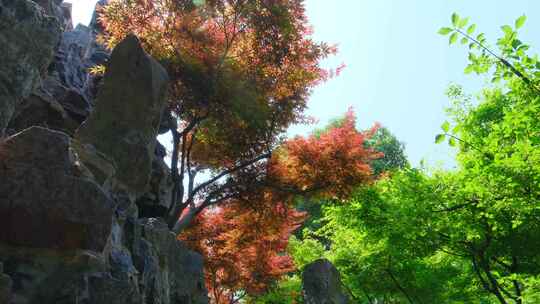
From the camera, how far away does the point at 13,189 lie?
11.5 ft

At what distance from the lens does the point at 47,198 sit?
362cm

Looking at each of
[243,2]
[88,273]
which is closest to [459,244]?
[243,2]

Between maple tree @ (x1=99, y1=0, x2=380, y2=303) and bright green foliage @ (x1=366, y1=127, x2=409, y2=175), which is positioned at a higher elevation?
bright green foliage @ (x1=366, y1=127, x2=409, y2=175)

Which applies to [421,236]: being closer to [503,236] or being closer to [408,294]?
[503,236]

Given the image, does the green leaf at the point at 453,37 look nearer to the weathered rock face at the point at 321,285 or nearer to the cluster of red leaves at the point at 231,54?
the cluster of red leaves at the point at 231,54

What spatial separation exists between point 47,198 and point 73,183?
0.80 ft

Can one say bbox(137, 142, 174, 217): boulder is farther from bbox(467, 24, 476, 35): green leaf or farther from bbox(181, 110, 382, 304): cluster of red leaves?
Result: bbox(467, 24, 476, 35): green leaf

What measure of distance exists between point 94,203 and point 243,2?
311 inches

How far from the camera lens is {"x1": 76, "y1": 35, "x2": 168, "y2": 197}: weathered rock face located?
248 inches

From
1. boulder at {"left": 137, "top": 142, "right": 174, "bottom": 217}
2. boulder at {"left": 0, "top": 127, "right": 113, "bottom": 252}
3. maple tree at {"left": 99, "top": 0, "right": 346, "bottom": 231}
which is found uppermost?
maple tree at {"left": 99, "top": 0, "right": 346, "bottom": 231}

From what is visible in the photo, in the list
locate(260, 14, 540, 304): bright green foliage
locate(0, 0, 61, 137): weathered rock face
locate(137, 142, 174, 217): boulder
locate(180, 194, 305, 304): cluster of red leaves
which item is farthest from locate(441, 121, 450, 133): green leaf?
locate(137, 142, 174, 217): boulder

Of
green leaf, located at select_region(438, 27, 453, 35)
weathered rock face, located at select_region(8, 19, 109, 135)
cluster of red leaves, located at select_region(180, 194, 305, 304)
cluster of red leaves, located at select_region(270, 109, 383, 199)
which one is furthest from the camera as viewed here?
cluster of red leaves, located at select_region(180, 194, 305, 304)

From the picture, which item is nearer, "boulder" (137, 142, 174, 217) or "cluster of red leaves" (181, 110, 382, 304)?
"cluster of red leaves" (181, 110, 382, 304)

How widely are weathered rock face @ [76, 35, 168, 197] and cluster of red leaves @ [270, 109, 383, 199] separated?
18.6ft
